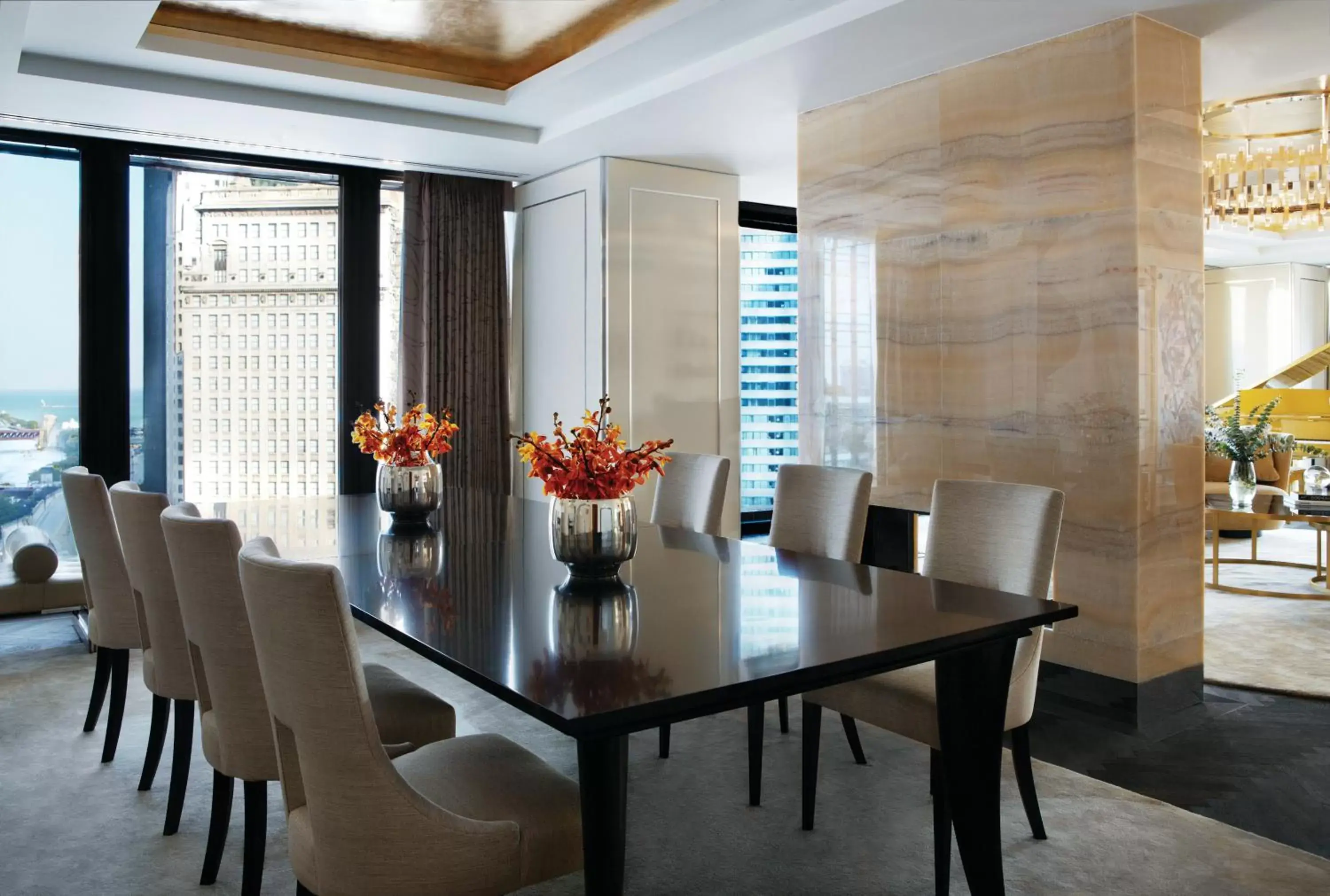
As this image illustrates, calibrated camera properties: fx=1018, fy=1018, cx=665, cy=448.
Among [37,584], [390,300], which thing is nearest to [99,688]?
[37,584]

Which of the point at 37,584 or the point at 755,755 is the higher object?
the point at 37,584

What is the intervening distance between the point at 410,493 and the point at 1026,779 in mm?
2024

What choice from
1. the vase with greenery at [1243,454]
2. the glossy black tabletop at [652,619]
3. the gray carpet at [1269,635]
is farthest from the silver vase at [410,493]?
the vase with greenery at [1243,454]

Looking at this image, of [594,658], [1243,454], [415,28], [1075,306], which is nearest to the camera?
[594,658]

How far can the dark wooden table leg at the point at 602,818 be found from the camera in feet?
5.16

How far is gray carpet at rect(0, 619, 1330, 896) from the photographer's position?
251 centimetres

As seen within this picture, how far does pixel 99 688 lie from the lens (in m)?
3.53

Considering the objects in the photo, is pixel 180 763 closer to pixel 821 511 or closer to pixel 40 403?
pixel 821 511

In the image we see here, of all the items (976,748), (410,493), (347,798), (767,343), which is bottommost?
(976,748)

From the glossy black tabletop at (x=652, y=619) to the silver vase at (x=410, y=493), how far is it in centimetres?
21

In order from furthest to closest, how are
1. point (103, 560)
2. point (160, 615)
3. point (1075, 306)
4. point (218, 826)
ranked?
point (1075, 306) → point (103, 560) → point (160, 615) → point (218, 826)

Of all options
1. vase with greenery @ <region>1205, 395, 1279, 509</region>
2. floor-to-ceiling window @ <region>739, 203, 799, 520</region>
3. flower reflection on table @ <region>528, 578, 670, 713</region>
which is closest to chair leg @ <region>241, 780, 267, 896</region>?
flower reflection on table @ <region>528, 578, 670, 713</region>

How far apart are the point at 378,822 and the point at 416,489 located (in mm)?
1847

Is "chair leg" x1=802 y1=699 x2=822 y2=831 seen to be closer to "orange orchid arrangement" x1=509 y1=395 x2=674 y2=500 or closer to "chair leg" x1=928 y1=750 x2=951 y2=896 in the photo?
"chair leg" x1=928 y1=750 x2=951 y2=896
